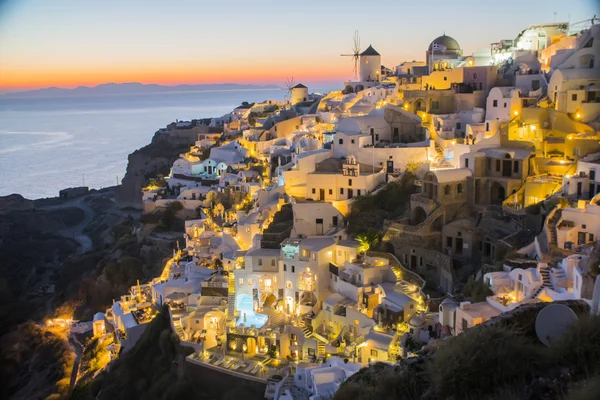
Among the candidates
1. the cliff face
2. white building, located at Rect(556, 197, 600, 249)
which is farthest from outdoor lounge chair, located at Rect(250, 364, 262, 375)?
the cliff face

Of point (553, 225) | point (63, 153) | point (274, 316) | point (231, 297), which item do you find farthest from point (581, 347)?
point (63, 153)

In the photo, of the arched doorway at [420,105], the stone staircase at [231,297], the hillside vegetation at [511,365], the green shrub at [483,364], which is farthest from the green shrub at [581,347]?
the arched doorway at [420,105]

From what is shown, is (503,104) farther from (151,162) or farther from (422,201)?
(151,162)

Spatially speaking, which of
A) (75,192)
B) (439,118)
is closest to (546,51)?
(439,118)

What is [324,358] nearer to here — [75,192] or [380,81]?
[380,81]

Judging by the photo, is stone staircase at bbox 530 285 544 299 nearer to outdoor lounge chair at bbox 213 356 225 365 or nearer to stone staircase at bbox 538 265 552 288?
stone staircase at bbox 538 265 552 288
